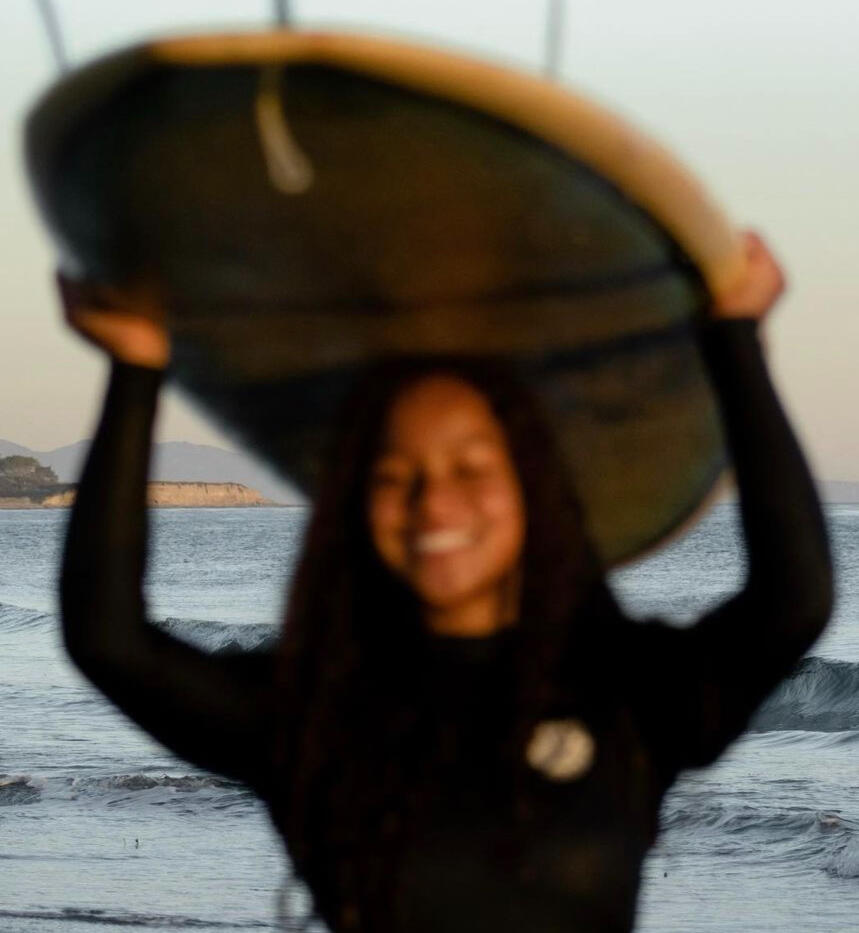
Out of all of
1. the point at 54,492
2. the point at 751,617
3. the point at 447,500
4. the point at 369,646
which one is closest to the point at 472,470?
the point at 447,500

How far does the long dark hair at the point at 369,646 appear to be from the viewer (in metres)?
1.90

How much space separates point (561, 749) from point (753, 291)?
0.64m

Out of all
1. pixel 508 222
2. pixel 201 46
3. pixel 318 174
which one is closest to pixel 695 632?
pixel 508 222

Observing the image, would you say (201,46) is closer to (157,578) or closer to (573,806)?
(573,806)

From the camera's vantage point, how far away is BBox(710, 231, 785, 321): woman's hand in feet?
6.66

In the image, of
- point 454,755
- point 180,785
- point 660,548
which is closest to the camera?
point 454,755

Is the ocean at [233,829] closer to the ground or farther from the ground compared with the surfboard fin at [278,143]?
closer to the ground

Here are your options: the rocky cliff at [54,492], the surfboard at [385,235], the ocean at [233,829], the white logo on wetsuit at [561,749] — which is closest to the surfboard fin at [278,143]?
the surfboard at [385,235]

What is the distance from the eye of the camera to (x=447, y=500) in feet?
6.31

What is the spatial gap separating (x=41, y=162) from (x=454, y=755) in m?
0.86

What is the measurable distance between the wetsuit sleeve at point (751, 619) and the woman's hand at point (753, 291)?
0.08 meters

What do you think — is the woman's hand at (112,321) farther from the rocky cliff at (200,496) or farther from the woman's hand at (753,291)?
the rocky cliff at (200,496)

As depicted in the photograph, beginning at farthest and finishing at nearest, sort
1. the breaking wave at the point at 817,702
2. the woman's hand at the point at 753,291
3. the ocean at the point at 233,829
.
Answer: the breaking wave at the point at 817,702
the ocean at the point at 233,829
the woman's hand at the point at 753,291

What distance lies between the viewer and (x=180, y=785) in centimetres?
1085
